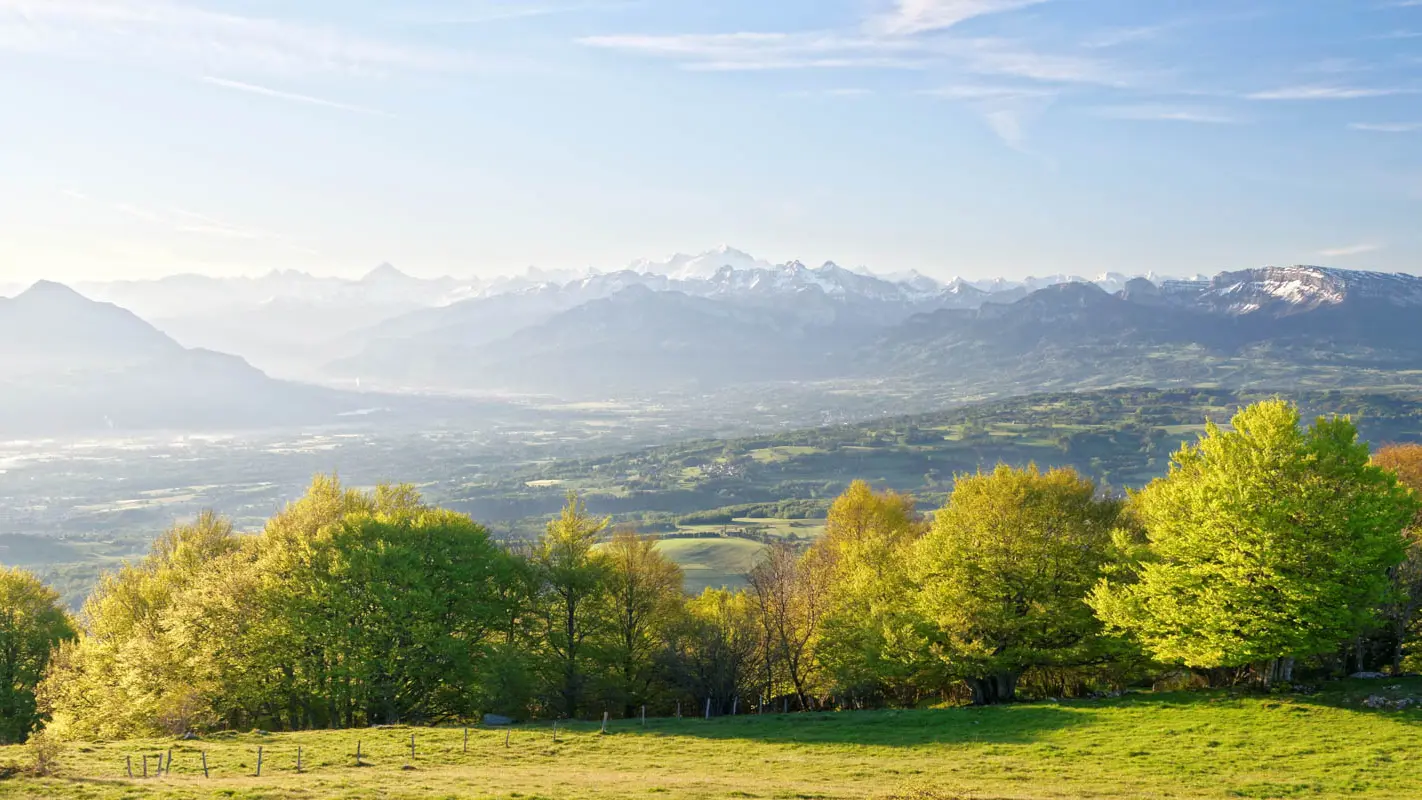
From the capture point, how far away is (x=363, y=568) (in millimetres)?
56594

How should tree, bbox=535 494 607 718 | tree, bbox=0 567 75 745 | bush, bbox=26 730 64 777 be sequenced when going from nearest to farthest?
bush, bbox=26 730 64 777 → tree, bbox=535 494 607 718 → tree, bbox=0 567 75 745

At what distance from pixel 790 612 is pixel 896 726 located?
20.1 meters

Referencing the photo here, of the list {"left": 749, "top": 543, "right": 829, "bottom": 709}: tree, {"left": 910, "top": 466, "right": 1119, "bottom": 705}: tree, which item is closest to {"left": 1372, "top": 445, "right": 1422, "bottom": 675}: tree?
{"left": 910, "top": 466, "right": 1119, "bottom": 705}: tree

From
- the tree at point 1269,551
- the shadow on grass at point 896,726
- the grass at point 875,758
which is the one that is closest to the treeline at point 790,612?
the tree at point 1269,551

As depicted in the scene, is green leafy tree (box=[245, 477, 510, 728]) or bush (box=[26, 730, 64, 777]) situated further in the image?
green leafy tree (box=[245, 477, 510, 728])

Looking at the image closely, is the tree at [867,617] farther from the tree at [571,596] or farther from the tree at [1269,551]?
the tree at [571,596]

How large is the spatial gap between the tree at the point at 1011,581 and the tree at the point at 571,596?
22.7 metres

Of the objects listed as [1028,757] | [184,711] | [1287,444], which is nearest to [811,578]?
[1028,757]

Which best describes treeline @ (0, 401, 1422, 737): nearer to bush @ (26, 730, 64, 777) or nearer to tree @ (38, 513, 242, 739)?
tree @ (38, 513, 242, 739)

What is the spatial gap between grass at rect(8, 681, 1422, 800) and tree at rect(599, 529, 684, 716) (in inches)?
379

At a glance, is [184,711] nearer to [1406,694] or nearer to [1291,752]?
[1291,752]

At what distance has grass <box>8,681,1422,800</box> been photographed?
31906 millimetres

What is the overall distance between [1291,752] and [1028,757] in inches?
427

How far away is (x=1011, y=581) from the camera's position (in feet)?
178
